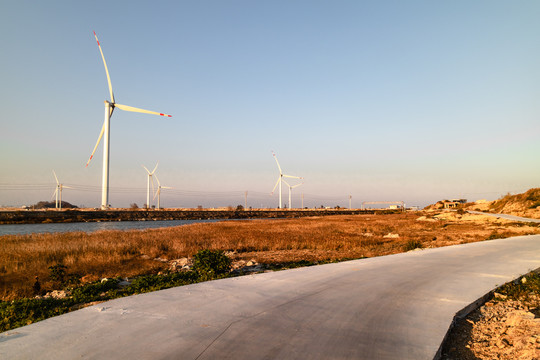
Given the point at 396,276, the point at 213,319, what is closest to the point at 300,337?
the point at 213,319

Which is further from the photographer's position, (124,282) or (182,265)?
(182,265)

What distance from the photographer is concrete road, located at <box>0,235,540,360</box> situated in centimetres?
438

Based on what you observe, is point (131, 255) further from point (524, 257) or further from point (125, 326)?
point (524, 257)

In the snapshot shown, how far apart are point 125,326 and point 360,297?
15.1 feet

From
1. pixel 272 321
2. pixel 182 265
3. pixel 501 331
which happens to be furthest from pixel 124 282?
pixel 501 331

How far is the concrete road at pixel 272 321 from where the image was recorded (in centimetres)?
438

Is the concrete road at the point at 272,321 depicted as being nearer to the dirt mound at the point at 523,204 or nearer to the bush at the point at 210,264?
the bush at the point at 210,264

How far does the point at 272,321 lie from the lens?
5430 mm

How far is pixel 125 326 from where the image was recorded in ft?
17.2

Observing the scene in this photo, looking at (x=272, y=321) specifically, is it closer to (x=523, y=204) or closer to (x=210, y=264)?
(x=210, y=264)

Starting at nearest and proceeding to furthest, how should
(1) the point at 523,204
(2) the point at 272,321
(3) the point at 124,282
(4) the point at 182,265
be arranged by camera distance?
(2) the point at 272,321
(3) the point at 124,282
(4) the point at 182,265
(1) the point at 523,204

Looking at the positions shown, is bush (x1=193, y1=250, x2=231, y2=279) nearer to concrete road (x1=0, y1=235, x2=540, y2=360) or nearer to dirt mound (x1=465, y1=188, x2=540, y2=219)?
concrete road (x1=0, y1=235, x2=540, y2=360)

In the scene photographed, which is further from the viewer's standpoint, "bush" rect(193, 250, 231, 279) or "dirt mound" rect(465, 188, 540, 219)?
"dirt mound" rect(465, 188, 540, 219)

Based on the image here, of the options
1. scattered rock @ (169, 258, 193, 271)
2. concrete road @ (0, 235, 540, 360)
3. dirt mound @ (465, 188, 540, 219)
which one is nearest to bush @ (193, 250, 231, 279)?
concrete road @ (0, 235, 540, 360)
